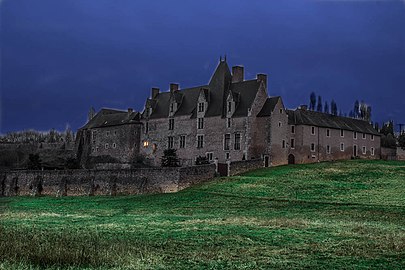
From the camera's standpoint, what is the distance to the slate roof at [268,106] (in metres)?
74.7

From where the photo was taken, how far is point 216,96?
8088 cm

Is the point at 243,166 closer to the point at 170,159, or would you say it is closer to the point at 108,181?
the point at 170,159

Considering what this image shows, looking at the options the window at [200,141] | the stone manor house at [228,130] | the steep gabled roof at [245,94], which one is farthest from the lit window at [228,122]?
the window at [200,141]

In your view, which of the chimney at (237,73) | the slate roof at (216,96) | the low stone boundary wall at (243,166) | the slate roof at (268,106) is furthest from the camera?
the chimney at (237,73)

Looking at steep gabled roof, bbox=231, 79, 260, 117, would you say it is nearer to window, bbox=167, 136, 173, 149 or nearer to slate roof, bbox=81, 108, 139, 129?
window, bbox=167, 136, 173, 149

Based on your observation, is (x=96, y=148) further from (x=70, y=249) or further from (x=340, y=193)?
(x=70, y=249)

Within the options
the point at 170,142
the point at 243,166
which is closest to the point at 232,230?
the point at 243,166

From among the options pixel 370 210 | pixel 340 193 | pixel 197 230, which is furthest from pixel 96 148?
pixel 197 230

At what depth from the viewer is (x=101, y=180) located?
64938mm

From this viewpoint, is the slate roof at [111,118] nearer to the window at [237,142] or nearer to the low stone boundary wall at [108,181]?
the window at [237,142]

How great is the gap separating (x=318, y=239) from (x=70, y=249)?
34.8ft

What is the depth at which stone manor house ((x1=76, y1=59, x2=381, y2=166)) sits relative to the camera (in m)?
75.0

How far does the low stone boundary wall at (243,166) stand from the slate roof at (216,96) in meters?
7.12

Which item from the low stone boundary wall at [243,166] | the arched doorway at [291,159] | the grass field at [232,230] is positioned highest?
the arched doorway at [291,159]
